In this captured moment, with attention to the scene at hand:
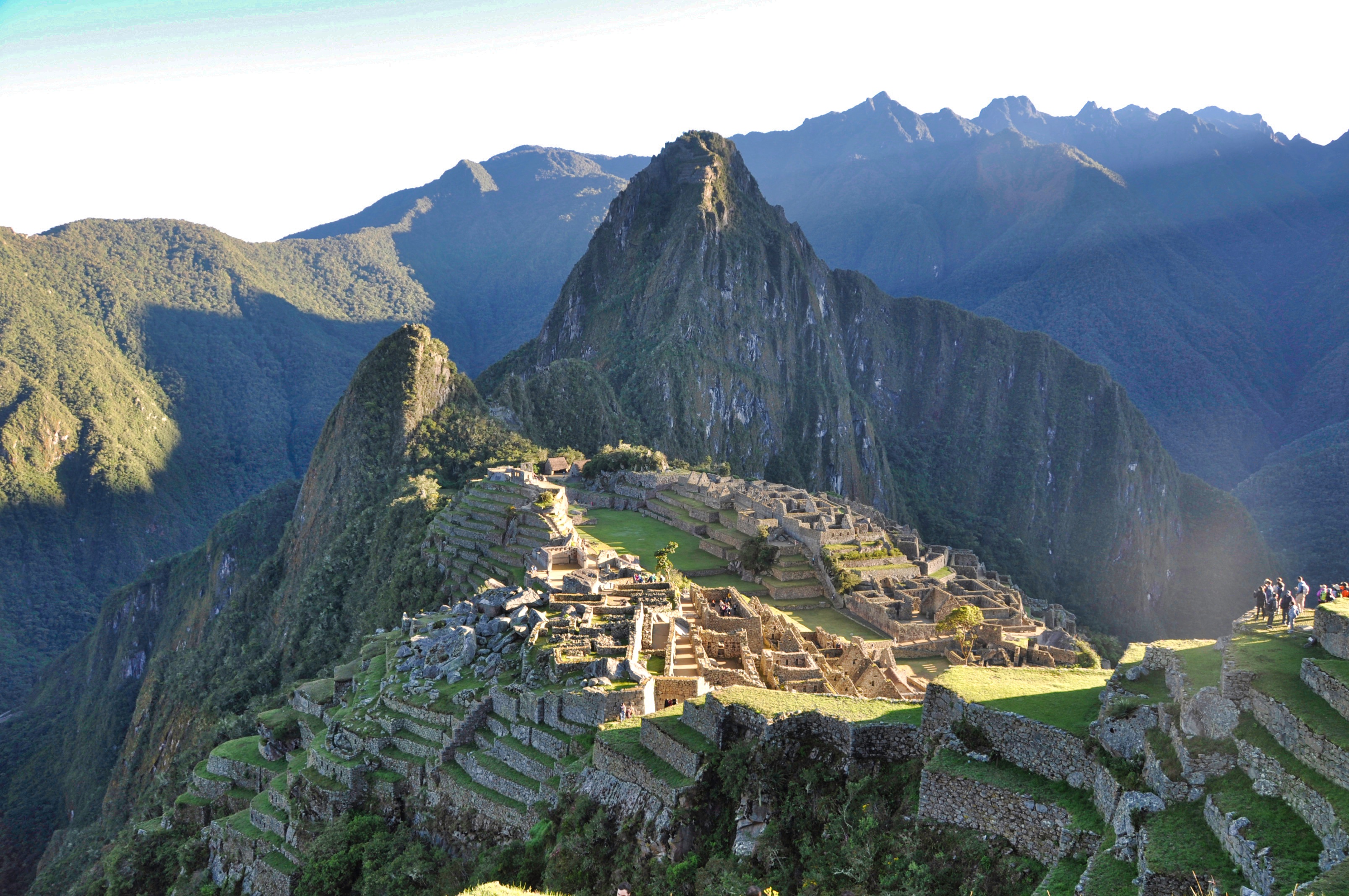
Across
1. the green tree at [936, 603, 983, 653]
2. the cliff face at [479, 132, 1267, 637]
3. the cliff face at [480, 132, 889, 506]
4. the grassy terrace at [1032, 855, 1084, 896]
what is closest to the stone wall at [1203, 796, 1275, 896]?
the grassy terrace at [1032, 855, 1084, 896]

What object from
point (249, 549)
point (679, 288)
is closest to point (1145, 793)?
point (249, 549)

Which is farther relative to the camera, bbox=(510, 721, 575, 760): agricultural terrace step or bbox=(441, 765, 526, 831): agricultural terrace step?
bbox=(510, 721, 575, 760): agricultural terrace step

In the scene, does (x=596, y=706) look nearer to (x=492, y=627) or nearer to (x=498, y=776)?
(x=498, y=776)

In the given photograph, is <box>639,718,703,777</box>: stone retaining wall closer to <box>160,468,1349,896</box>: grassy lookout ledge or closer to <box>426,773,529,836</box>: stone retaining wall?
<box>160,468,1349,896</box>: grassy lookout ledge

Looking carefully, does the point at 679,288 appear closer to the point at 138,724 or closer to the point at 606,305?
the point at 606,305

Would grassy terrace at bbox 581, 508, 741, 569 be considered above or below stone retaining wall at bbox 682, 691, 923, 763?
below

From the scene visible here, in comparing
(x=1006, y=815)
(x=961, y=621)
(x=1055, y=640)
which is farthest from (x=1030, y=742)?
(x=1055, y=640)

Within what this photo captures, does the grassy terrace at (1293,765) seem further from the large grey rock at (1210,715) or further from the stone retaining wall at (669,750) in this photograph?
the stone retaining wall at (669,750)
